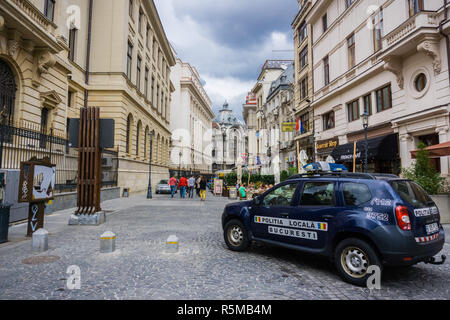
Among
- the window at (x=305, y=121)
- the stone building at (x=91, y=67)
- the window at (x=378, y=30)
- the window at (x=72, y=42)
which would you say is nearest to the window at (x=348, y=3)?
the window at (x=378, y=30)

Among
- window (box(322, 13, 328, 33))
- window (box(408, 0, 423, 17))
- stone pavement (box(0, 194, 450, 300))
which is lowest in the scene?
stone pavement (box(0, 194, 450, 300))

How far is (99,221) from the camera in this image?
9453 millimetres

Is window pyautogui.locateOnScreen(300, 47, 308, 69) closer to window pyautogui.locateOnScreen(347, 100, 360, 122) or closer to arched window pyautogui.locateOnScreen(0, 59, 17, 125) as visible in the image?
window pyautogui.locateOnScreen(347, 100, 360, 122)

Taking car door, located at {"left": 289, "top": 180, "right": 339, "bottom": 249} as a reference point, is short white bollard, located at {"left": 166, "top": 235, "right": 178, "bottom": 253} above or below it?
below

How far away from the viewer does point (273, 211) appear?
5.49 metres

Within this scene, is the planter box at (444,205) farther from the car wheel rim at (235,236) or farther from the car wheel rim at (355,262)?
the car wheel rim at (235,236)

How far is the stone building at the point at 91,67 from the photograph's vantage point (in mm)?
13148

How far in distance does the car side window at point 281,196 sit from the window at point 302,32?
2581 centimetres

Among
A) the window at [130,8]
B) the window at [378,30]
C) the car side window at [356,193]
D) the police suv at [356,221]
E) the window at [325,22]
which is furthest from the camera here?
the window at [130,8]

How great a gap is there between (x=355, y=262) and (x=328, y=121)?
66.2 ft

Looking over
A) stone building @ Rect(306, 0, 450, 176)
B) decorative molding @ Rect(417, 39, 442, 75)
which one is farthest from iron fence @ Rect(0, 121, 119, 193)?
decorative molding @ Rect(417, 39, 442, 75)

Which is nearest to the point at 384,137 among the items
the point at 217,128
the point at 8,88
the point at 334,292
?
the point at 334,292

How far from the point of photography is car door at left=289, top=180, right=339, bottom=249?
4621 mm

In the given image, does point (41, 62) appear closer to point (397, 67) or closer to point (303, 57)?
point (397, 67)
